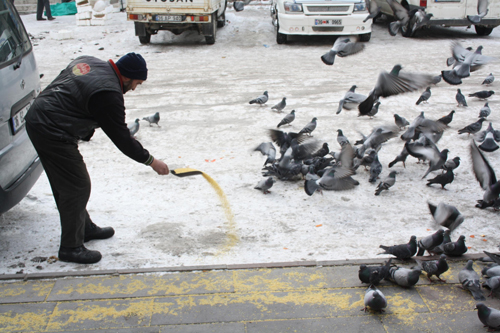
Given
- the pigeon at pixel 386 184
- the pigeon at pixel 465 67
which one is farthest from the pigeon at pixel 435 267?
the pigeon at pixel 465 67

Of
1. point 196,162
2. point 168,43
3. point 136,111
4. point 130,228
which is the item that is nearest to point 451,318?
point 130,228

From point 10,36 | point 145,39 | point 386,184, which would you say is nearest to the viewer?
point 10,36

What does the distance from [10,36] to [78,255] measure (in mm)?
2173

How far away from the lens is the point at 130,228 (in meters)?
4.45

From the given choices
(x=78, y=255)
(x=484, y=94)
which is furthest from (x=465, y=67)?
(x=78, y=255)

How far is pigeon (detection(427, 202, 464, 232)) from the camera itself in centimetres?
418

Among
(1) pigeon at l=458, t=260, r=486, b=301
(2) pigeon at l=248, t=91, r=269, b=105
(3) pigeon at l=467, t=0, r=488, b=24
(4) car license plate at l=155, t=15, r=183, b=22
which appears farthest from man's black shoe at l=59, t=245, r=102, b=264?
(3) pigeon at l=467, t=0, r=488, b=24

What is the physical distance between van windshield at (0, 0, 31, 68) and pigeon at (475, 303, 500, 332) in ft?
13.8

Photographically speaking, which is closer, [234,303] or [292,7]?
[234,303]

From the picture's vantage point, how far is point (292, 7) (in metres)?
13.0

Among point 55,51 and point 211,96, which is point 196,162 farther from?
point 55,51

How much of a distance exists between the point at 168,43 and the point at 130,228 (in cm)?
1137

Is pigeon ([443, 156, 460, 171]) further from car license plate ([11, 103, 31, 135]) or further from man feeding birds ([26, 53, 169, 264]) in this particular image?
car license plate ([11, 103, 31, 135])

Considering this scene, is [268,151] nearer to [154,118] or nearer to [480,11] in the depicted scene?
[154,118]
